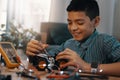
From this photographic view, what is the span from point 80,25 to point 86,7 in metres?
0.12

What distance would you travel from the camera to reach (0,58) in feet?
3.34

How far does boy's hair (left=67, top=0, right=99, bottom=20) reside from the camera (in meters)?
1.24

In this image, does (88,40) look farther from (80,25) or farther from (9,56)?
(9,56)

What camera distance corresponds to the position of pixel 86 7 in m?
1.28

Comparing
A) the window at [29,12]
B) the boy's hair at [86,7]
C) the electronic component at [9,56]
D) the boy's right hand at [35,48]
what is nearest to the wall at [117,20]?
the window at [29,12]

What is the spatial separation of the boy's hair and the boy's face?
0.02 meters

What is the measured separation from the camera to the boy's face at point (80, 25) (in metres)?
1.20

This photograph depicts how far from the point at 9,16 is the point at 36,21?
323mm

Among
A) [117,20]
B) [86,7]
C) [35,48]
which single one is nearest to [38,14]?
[117,20]

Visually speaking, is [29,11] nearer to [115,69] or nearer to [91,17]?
[91,17]

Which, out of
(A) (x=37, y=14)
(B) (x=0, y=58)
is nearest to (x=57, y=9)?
(A) (x=37, y=14)

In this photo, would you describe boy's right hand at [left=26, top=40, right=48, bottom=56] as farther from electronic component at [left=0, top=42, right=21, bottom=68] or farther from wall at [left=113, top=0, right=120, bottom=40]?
wall at [left=113, top=0, right=120, bottom=40]

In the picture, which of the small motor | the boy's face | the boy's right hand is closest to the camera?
the small motor

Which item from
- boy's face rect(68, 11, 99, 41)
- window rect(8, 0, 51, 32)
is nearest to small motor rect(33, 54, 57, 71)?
boy's face rect(68, 11, 99, 41)
